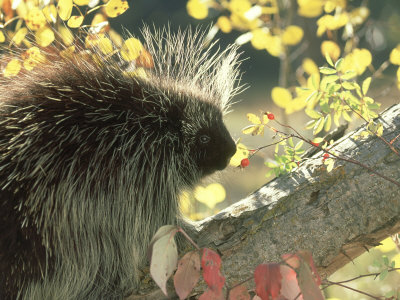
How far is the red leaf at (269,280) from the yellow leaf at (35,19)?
5.40 ft

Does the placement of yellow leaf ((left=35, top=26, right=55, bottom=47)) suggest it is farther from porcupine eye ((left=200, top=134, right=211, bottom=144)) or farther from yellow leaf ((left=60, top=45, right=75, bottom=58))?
porcupine eye ((left=200, top=134, right=211, bottom=144))

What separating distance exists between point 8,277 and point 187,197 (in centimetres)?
88

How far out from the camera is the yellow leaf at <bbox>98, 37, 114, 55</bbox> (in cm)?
241

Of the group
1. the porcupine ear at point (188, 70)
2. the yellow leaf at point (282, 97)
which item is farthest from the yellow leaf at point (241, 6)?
the yellow leaf at point (282, 97)

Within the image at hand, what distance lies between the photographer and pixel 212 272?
4.62 ft

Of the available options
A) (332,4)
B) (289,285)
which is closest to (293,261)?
(289,285)

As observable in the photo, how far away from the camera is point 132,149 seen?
2.22 meters

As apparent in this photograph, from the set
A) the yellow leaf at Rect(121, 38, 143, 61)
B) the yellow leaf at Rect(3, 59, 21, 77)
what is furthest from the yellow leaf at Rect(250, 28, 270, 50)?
the yellow leaf at Rect(3, 59, 21, 77)

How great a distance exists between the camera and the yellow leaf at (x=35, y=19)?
239 centimetres

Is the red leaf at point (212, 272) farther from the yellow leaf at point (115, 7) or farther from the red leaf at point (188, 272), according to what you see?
the yellow leaf at point (115, 7)

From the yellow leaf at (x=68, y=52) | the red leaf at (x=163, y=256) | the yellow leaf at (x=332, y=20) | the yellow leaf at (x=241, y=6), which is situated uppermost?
the yellow leaf at (x=241, y=6)

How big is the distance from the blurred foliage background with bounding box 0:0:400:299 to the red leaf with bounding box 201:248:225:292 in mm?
772

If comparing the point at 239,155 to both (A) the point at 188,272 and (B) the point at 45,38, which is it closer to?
(B) the point at 45,38

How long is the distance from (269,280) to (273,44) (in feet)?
7.37
